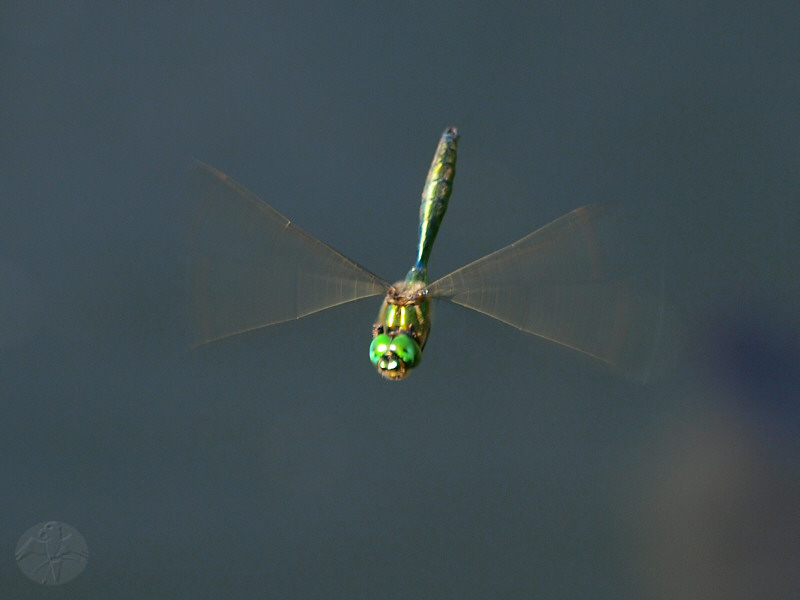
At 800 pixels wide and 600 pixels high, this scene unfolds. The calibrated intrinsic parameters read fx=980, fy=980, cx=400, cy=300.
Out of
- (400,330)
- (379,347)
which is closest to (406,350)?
(379,347)

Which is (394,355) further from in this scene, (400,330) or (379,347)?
(400,330)

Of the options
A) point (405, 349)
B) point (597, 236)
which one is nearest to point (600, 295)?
point (597, 236)

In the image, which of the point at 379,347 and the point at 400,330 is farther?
the point at 400,330

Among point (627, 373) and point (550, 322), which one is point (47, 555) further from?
point (627, 373)
